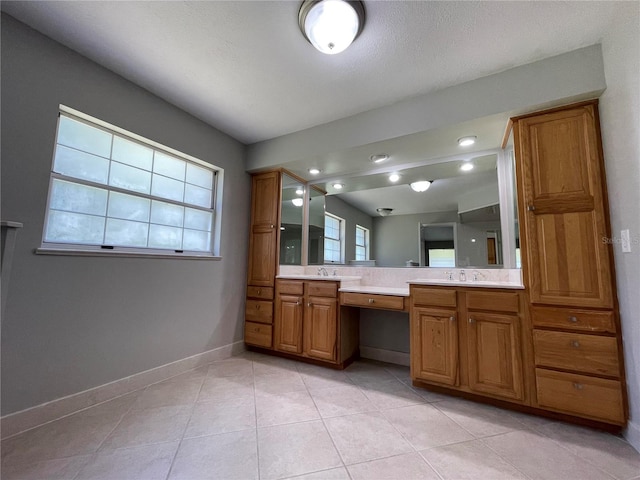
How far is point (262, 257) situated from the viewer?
3227 millimetres

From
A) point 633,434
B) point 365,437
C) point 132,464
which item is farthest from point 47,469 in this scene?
point 633,434

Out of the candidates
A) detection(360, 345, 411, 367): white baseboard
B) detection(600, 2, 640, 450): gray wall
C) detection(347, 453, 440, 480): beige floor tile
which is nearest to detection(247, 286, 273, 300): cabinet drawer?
detection(360, 345, 411, 367): white baseboard

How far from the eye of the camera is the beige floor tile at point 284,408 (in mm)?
1778

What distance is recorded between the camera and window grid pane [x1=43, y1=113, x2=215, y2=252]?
1934mm

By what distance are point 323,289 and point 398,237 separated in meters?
1.04

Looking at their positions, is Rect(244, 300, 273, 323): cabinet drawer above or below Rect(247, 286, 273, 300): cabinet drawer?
below

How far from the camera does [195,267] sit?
107 inches

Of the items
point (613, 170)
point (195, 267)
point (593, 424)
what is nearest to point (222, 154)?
point (195, 267)

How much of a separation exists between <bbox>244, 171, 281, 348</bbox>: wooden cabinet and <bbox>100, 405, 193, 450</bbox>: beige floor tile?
1.23 m

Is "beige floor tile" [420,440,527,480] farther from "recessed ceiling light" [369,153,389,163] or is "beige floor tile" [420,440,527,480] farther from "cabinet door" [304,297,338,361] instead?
"recessed ceiling light" [369,153,389,163]

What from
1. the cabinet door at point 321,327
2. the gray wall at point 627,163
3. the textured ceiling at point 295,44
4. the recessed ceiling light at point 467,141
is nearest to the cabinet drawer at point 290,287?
the cabinet door at point 321,327

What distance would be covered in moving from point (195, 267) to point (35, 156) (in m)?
1.41

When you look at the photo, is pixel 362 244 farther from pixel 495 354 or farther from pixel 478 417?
pixel 478 417

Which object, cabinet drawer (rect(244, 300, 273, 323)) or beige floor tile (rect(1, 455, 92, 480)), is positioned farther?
cabinet drawer (rect(244, 300, 273, 323))
